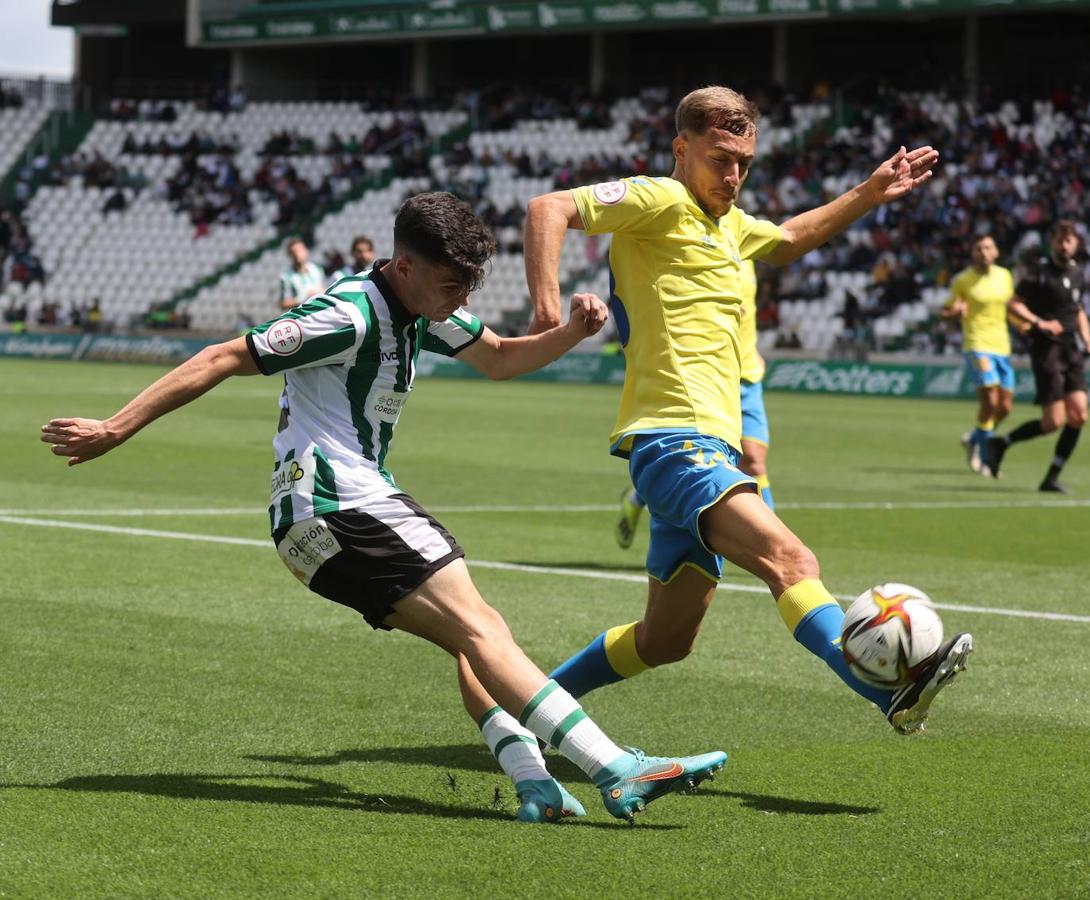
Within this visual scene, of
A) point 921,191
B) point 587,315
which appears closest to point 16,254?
point 921,191

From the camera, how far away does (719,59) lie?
5197 cm

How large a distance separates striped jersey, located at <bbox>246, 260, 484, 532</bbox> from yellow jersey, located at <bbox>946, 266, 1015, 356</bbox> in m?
15.4

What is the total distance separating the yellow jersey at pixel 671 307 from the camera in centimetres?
580

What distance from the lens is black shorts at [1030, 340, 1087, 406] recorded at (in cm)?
1745

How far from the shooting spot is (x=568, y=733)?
197 inches

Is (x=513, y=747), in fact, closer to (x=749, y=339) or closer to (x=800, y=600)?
(x=800, y=600)

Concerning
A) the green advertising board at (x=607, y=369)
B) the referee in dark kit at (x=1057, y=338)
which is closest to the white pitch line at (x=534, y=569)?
the referee in dark kit at (x=1057, y=338)

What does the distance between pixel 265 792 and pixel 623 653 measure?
4.69ft

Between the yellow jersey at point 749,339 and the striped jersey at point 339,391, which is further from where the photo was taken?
the yellow jersey at point 749,339

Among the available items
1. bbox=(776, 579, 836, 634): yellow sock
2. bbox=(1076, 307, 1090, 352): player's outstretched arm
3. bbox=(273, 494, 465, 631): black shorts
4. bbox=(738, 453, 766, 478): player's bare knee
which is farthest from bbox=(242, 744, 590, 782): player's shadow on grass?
bbox=(1076, 307, 1090, 352): player's outstretched arm

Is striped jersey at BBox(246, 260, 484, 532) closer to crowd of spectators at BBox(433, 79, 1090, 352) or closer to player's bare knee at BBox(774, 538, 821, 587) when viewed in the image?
player's bare knee at BBox(774, 538, 821, 587)

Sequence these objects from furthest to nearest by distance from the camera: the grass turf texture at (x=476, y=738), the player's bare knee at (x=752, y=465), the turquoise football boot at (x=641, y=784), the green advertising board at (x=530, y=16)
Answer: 1. the green advertising board at (x=530, y=16)
2. the player's bare knee at (x=752, y=465)
3. the turquoise football boot at (x=641, y=784)
4. the grass turf texture at (x=476, y=738)

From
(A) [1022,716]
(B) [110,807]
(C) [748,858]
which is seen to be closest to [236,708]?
(B) [110,807]

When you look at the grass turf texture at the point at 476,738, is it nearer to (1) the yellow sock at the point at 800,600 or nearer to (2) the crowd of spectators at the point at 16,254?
(1) the yellow sock at the point at 800,600
